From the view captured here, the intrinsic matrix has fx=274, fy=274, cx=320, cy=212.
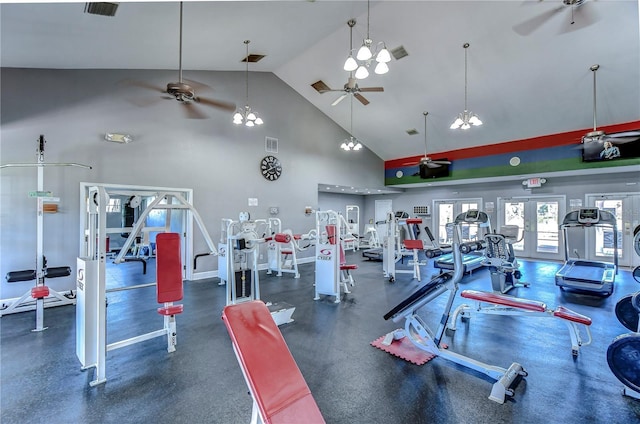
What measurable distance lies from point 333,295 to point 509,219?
7618mm

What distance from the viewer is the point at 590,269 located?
5.93 m

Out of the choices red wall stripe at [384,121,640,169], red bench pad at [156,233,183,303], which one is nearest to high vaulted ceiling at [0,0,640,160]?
red wall stripe at [384,121,640,169]

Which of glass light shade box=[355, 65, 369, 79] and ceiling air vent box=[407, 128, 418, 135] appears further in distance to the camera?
ceiling air vent box=[407, 128, 418, 135]

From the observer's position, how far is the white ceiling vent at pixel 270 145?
7309 mm

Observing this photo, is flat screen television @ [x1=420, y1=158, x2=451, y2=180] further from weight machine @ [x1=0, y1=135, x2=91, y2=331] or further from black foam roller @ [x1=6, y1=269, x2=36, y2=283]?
black foam roller @ [x1=6, y1=269, x2=36, y2=283]

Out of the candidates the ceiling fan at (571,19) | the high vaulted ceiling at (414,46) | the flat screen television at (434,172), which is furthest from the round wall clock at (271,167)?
the ceiling fan at (571,19)

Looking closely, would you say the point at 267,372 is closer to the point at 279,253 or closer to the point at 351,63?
the point at 351,63

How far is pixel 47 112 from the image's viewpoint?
Answer: 453 cm

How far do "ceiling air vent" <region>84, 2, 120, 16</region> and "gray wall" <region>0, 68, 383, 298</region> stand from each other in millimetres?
2025

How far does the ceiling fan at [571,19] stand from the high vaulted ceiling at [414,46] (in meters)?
0.02

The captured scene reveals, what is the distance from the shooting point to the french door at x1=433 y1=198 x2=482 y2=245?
10125 mm

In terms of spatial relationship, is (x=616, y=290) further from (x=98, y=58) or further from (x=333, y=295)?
(x=98, y=58)

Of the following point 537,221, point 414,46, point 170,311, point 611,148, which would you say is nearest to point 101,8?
point 170,311

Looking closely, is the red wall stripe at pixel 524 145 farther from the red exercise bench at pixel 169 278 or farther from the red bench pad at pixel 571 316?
the red exercise bench at pixel 169 278
